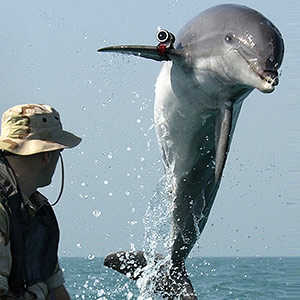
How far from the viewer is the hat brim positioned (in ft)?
11.8

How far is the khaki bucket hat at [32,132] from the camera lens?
3.62 meters

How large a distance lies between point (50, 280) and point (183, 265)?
434 cm

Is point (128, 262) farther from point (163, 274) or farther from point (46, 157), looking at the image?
point (46, 157)

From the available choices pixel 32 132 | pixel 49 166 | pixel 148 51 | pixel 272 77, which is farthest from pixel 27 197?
pixel 148 51

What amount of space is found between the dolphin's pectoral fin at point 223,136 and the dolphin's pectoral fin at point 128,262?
2500mm

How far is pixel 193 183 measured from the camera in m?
7.20

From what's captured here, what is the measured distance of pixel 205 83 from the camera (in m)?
6.26

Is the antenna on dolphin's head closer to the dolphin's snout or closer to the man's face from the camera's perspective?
the dolphin's snout

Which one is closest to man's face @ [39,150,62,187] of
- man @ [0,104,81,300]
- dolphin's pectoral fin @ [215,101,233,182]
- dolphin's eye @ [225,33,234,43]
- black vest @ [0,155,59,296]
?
man @ [0,104,81,300]

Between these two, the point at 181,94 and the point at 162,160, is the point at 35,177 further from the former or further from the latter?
the point at 162,160

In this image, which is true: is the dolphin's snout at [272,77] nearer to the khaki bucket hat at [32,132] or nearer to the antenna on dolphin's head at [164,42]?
the antenna on dolphin's head at [164,42]

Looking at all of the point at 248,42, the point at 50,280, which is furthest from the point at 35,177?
the point at 248,42

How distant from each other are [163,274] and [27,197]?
4.87 m

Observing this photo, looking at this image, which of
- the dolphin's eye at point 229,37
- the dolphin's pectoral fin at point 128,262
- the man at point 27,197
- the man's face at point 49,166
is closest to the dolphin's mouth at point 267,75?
the dolphin's eye at point 229,37
